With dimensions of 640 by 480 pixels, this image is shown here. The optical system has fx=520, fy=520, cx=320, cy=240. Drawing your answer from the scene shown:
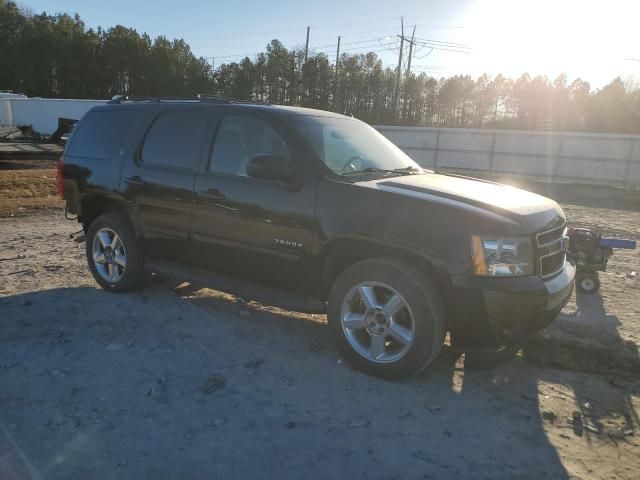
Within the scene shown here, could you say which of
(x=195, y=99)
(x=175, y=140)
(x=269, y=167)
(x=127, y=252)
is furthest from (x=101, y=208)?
(x=269, y=167)

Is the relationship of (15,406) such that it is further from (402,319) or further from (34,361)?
(402,319)

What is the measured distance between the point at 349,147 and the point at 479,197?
4.20ft

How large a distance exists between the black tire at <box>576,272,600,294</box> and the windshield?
2.46 metres

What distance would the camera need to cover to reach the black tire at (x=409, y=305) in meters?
3.51

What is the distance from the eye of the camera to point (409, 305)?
357 cm

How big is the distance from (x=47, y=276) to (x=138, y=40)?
62190 millimetres

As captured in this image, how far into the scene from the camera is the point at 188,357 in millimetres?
4066

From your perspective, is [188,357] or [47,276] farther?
[47,276]

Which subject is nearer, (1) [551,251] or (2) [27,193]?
(1) [551,251]

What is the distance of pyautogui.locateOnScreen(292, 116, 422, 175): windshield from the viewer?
4.25 metres

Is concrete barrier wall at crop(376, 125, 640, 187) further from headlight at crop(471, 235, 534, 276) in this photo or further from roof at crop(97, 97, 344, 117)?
headlight at crop(471, 235, 534, 276)

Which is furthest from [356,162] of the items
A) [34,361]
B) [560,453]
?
[34,361]

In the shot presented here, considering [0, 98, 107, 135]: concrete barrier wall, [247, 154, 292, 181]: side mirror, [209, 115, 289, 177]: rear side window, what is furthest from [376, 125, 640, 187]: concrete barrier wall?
[0, 98, 107, 135]: concrete barrier wall

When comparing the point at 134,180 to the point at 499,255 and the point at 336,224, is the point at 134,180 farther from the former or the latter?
the point at 499,255
